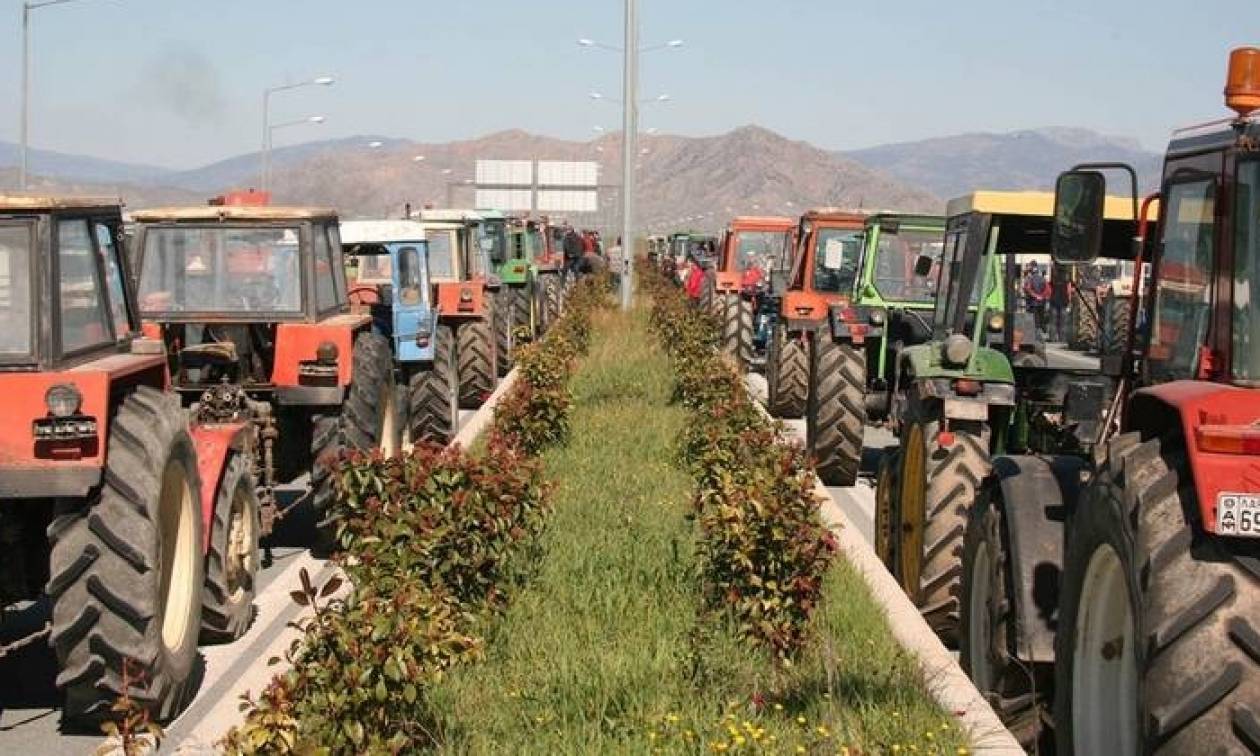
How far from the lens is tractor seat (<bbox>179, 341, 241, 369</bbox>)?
40.6 feet

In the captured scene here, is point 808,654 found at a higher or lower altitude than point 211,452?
lower

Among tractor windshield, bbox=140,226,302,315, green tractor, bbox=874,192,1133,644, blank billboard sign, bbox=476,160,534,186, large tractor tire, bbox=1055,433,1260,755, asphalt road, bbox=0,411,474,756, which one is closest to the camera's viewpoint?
large tractor tire, bbox=1055,433,1260,755

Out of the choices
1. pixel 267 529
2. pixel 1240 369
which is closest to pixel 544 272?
pixel 267 529

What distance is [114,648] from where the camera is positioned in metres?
7.83

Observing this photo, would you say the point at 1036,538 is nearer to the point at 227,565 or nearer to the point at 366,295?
the point at 227,565

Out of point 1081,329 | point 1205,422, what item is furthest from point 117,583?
point 1081,329

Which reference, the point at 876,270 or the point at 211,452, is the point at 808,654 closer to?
the point at 211,452

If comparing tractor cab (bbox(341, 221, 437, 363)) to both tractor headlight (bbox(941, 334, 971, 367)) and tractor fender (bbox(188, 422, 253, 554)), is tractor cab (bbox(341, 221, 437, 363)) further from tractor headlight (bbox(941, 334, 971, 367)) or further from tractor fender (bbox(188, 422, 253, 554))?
tractor headlight (bbox(941, 334, 971, 367))

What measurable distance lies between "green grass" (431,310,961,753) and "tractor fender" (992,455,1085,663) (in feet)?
1.71

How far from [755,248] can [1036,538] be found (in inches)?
1049

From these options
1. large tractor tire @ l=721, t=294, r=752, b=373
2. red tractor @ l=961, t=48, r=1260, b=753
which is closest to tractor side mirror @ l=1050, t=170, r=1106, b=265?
red tractor @ l=961, t=48, r=1260, b=753

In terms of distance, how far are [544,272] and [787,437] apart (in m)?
19.6

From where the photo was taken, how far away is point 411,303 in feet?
57.2

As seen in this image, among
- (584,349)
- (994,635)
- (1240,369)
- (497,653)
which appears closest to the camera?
(1240,369)
